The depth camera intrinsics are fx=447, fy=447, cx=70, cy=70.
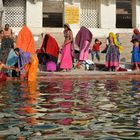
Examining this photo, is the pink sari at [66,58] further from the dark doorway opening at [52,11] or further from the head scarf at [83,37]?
the dark doorway opening at [52,11]

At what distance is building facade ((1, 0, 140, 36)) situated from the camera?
27422 millimetres

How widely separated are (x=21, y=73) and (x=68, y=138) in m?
8.53

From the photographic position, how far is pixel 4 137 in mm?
5383

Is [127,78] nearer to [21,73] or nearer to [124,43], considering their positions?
[21,73]

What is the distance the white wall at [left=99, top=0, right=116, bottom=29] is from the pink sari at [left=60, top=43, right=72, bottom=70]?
39.4ft

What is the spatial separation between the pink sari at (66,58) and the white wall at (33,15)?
1111cm

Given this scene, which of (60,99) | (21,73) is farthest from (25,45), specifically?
(60,99)

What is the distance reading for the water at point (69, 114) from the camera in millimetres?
5598

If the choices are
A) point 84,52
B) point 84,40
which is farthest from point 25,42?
point 84,40

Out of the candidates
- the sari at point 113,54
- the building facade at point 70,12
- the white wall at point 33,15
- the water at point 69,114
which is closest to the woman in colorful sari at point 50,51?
the sari at point 113,54

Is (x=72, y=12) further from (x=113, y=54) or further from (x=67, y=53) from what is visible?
(x=67, y=53)

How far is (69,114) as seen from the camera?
7031 millimetres

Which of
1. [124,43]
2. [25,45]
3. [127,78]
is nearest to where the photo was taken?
[127,78]

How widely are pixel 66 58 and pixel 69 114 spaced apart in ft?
31.3
